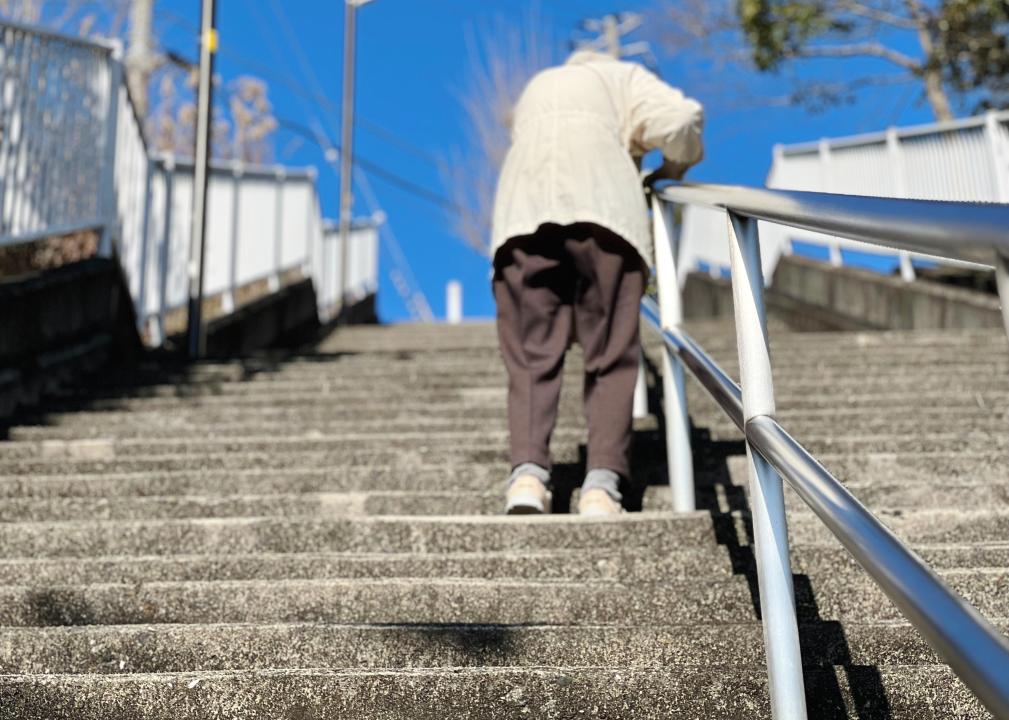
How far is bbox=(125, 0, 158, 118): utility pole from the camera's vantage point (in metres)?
13.9

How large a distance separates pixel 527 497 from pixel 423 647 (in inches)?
33.8

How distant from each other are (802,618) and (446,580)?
28.2 inches

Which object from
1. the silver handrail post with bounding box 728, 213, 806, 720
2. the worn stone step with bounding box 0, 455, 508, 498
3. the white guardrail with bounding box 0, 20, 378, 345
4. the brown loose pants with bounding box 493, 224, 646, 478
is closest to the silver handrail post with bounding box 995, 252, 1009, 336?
the silver handrail post with bounding box 728, 213, 806, 720

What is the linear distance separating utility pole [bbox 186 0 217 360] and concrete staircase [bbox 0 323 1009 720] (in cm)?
229

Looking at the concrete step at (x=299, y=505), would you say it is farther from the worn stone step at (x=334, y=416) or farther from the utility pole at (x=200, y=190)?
the utility pole at (x=200, y=190)

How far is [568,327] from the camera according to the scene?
3078 mm

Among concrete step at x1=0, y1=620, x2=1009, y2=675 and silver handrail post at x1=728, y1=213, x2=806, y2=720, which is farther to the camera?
concrete step at x1=0, y1=620, x2=1009, y2=675

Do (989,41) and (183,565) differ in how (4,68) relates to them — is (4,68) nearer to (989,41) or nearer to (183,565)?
Result: (183,565)

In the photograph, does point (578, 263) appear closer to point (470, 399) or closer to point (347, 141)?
point (470, 399)

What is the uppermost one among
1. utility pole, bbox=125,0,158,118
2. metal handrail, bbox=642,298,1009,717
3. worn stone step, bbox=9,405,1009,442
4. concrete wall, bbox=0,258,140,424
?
utility pole, bbox=125,0,158,118

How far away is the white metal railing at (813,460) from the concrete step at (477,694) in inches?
8.9

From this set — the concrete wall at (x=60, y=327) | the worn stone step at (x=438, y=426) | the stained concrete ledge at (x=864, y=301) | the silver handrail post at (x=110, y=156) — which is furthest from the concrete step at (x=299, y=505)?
the silver handrail post at (x=110, y=156)

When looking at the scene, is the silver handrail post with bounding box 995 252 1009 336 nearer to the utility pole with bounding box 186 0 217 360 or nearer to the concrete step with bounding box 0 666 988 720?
the concrete step with bounding box 0 666 988 720

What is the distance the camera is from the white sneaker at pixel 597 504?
284 centimetres
